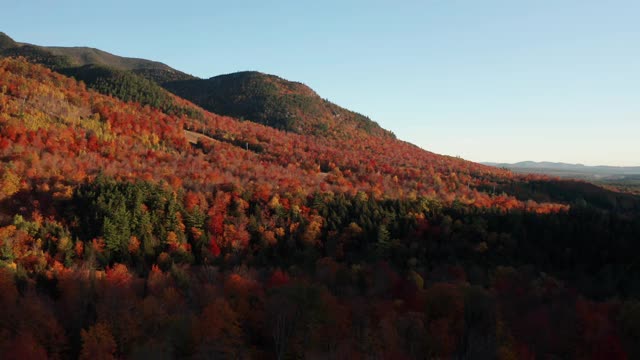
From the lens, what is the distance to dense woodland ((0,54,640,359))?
181 feet

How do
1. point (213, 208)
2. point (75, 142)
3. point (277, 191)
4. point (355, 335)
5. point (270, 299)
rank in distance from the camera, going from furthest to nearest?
1. point (75, 142)
2. point (277, 191)
3. point (213, 208)
4. point (270, 299)
5. point (355, 335)

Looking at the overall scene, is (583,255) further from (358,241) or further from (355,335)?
(355,335)

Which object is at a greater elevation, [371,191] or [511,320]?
[371,191]

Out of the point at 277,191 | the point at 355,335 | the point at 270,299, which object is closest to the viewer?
the point at 355,335

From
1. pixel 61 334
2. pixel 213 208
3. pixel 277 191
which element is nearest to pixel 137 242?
pixel 213 208

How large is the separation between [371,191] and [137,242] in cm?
8618

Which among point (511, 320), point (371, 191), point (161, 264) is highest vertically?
point (371, 191)

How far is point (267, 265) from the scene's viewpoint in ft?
337

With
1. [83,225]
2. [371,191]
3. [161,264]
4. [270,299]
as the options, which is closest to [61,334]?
[270,299]

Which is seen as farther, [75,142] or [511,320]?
[75,142]

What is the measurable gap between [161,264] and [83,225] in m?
22.0

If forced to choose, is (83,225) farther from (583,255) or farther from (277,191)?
(583,255)

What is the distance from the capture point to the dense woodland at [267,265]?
181 ft

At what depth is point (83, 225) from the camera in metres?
94.6
